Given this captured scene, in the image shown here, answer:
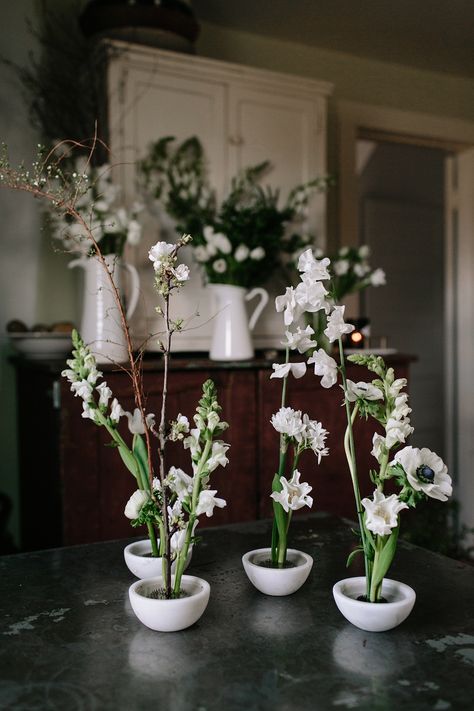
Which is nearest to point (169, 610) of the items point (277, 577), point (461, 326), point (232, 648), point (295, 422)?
point (232, 648)

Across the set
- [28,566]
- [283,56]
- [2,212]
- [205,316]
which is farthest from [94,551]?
[283,56]

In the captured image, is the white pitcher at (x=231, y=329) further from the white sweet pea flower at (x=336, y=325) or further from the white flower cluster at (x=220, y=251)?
the white sweet pea flower at (x=336, y=325)

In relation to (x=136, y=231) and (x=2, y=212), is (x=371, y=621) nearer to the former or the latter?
(x=136, y=231)

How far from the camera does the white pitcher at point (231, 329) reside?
101 inches

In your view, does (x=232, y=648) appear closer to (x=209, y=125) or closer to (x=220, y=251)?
(x=220, y=251)

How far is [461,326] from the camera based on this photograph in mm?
4340

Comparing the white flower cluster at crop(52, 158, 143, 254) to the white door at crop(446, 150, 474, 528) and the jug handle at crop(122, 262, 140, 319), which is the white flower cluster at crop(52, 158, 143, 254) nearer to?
the jug handle at crop(122, 262, 140, 319)

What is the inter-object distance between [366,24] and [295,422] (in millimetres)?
3156

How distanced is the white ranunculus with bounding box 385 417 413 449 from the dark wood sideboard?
1.44 m

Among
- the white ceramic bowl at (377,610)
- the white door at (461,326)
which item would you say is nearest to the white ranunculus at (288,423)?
the white ceramic bowl at (377,610)

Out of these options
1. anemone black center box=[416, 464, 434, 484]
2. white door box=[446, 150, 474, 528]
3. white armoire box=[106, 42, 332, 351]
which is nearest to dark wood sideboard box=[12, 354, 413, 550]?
white armoire box=[106, 42, 332, 351]

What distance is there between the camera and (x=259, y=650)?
84cm

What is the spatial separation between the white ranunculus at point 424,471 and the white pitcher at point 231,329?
1.73 m

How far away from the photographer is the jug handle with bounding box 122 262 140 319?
234 centimetres
